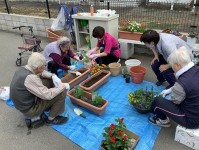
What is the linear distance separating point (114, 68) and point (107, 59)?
12.4 inches

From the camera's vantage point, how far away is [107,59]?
13.2 feet

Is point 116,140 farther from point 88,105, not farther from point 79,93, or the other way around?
point 79,93

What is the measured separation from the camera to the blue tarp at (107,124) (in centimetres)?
246

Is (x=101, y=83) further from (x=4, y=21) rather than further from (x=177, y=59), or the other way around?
(x=4, y=21)

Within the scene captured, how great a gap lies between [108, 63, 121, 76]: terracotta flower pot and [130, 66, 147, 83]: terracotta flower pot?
33cm

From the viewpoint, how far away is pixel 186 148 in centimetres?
233

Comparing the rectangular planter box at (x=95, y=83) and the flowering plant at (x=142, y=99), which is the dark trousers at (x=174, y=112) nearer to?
the flowering plant at (x=142, y=99)

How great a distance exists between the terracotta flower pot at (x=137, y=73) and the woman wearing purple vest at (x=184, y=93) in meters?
1.16

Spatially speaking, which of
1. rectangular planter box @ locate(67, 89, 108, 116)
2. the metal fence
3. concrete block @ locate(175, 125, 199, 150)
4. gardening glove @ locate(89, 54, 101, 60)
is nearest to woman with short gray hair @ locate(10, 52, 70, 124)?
rectangular planter box @ locate(67, 89, 108, 116)

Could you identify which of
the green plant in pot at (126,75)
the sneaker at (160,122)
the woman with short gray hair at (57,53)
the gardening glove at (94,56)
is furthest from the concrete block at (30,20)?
the sneaker at (160,122)

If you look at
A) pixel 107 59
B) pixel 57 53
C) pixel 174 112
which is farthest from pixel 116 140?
pixel 107 59

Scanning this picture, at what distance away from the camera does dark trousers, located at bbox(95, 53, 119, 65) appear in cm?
398

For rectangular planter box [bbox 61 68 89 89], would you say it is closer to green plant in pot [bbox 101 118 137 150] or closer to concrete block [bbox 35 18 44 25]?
green plant in pot [bbox 101 118 137 150]

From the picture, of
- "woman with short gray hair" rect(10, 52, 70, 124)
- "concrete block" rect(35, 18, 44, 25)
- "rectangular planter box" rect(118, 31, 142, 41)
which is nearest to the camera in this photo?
"woman with short gray hair" rect(10, 52, 70, 124)
